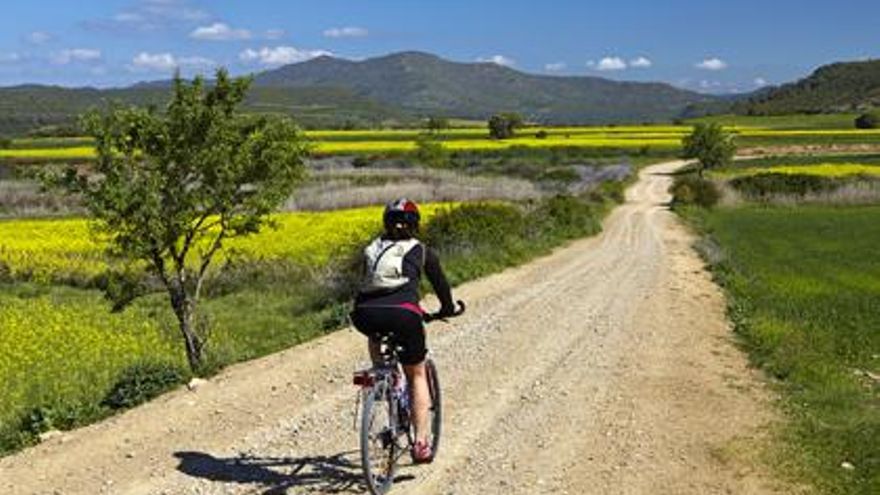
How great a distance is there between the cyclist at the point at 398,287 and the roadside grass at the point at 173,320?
5.25 meters

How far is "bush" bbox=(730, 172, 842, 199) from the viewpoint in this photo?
2724 inches

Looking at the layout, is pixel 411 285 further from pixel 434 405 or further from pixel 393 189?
pixel 393 189

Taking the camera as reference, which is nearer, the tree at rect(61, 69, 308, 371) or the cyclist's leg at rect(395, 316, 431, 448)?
the cyclist's leg at rect(395, 316, 431, 448)

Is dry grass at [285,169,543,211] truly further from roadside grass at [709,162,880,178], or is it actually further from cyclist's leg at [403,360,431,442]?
cyclist's leg at [403,360,431,442]

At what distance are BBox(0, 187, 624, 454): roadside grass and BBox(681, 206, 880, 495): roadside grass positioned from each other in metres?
7.08

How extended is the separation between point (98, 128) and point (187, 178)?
1.74 meters

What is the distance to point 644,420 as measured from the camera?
11.9 metres

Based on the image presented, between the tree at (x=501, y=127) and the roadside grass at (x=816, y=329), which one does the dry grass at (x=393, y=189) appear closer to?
the roadside grass at (x=816, y=329)

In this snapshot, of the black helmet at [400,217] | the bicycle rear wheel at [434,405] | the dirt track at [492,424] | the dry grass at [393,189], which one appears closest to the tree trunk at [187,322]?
the dirt track at [492,424]

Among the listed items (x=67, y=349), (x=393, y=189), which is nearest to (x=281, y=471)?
(x=67, y=349)

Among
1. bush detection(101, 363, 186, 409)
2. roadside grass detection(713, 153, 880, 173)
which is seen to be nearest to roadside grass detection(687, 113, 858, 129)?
roadside grass detection(713, 153, 880, 173)

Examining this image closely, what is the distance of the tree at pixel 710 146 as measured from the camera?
8575 cm

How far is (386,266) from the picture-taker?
8742 mm

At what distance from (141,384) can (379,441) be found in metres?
5.45
